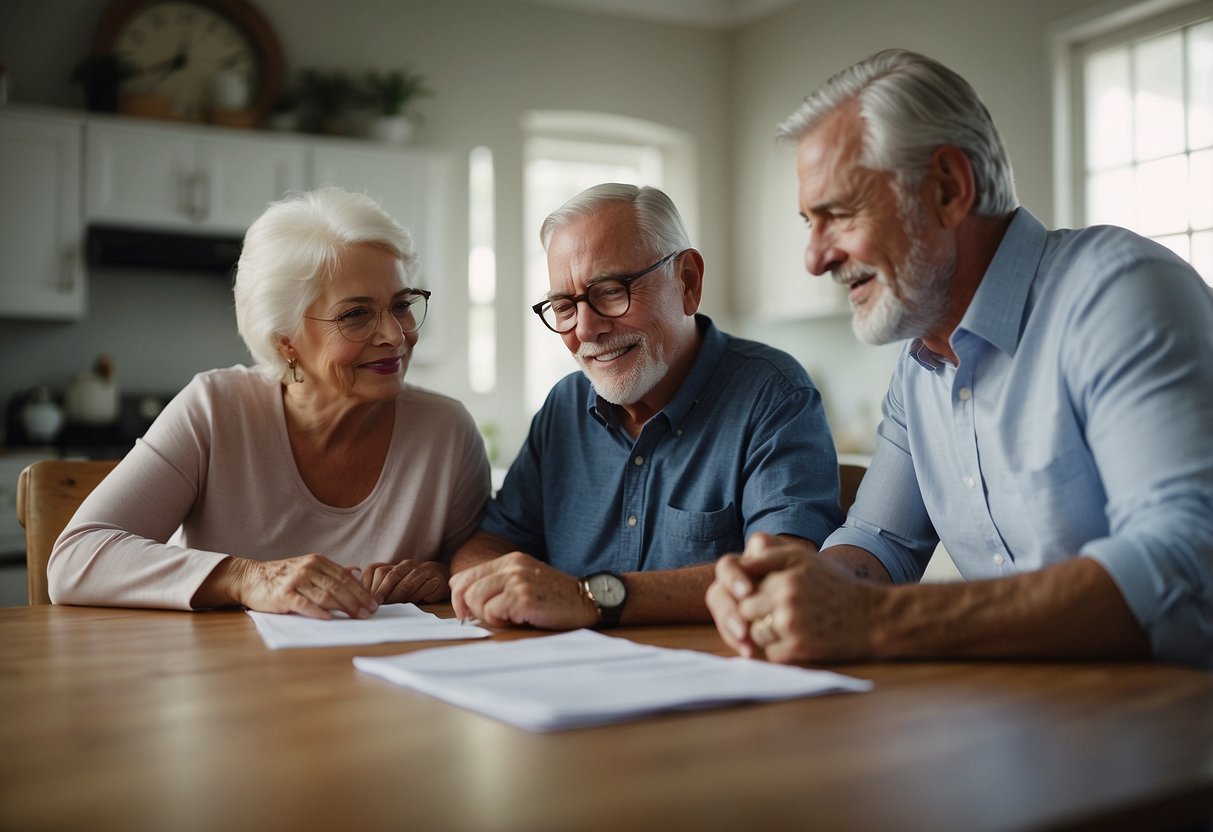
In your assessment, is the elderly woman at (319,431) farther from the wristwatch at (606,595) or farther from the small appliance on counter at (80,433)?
the small appliance on counter at (80,433)

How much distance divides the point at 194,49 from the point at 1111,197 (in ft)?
13.2

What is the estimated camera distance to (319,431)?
2055mm

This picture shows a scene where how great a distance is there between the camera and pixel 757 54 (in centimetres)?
611

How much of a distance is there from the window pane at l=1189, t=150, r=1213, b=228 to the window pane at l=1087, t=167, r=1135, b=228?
25 centimetres

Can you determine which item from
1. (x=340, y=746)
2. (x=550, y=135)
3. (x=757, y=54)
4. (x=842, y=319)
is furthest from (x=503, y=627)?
(x=757, y=54)

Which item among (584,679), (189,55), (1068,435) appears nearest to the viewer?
(584,679)

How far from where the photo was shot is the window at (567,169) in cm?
594

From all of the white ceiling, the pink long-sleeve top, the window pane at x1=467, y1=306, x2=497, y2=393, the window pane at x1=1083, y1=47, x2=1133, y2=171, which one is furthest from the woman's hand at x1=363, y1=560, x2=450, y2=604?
the white ceiling

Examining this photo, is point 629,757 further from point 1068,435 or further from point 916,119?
point 916,119

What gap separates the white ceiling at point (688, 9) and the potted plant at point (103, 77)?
217 cm

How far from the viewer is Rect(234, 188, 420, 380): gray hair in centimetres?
201

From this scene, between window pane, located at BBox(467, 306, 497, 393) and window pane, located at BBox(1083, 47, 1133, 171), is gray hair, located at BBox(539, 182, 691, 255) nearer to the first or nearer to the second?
window pane, located at BBox(1083, 47, 1133, 171)

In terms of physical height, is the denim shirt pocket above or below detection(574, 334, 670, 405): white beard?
below

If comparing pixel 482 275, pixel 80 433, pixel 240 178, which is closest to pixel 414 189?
pixel 482 275
